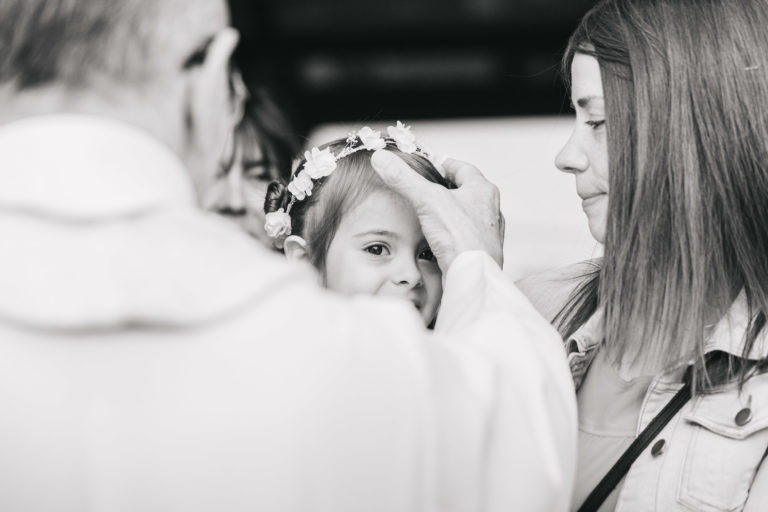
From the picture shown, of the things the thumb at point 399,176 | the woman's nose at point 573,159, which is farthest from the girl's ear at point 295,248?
the woman's nose at point 573,159

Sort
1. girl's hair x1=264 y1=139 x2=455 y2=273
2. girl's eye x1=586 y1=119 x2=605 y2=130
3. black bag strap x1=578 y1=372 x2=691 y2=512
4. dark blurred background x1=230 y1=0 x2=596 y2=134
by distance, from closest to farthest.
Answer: black bag strap x1=578 y1=372 x2=691 y2=512
girl's eye x1=586 y1=119 x2=605 y2=130
girl's hair x1=264 y1=139 x2=455 y2=273
dark blurred background x1=230 y1=0 x2=596 y2=134

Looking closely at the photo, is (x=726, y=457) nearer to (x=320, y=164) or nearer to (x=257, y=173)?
(x=257, y=173)

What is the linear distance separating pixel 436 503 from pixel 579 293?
131 centimetres

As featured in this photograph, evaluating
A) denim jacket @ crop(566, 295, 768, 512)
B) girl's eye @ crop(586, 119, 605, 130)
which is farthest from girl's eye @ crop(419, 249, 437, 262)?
denim jacket @ crop(566, 295, 768, 512)

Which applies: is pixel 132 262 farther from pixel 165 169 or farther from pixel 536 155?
pixel 536 155

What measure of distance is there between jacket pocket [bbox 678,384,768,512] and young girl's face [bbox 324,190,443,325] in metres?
0.74

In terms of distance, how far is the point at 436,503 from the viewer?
1.06 meters

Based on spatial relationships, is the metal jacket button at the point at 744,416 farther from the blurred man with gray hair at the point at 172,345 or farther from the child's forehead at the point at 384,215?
the child's forehead at the point at 384,215

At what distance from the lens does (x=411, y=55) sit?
19.0 ft

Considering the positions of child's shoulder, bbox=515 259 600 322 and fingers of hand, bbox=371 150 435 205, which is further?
child's shoulder, bbox=515 259 600 322

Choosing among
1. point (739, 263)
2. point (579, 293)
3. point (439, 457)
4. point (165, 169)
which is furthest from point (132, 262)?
point (579, 293)

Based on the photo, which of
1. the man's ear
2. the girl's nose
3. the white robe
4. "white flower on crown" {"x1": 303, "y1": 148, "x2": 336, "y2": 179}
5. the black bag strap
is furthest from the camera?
"white flower on crown" {"x1": 303, "y1": 148, "x2": 336, "y2": 179}

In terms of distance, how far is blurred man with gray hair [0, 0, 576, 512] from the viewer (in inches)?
37.4

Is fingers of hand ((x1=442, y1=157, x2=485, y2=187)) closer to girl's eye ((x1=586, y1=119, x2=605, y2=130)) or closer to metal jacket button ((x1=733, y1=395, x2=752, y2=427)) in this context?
girl's eye ((x1=586, y1=119, x2=605, y2=130))
